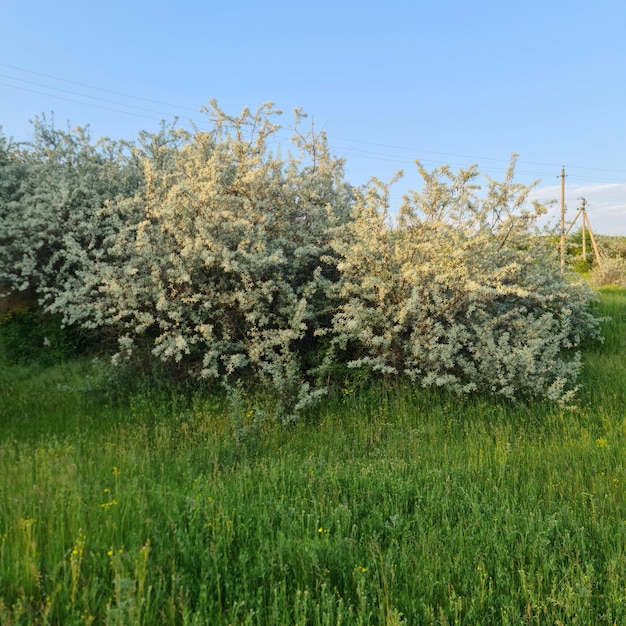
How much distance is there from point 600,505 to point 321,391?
366 cm

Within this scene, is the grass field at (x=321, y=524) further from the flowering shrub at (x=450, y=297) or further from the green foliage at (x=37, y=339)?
the green foliage at (x=37, y=339)

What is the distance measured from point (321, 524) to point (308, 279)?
592 cm

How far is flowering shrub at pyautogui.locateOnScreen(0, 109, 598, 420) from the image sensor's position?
753 centimetres

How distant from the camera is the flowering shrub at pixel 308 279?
7.53 m

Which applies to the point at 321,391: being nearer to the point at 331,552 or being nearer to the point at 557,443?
the point at 557,443

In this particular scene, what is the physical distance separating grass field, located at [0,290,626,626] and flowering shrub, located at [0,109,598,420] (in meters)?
1.40

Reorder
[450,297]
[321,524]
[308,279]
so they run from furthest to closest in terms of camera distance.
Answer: [308,279]
[450,297]
[321,524]

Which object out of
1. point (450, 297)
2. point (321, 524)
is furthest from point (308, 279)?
point (321, 524)

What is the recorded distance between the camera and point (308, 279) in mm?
9180

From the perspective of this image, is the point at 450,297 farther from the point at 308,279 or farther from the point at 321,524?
the point at 321,524

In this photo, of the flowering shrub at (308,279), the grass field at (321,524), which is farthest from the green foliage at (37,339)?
the grass field at (321,524)

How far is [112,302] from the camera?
8.70 meters

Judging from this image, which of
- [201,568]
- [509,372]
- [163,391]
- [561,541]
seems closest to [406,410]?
[509,372]

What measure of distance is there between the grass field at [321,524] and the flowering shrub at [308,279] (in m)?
1.40
